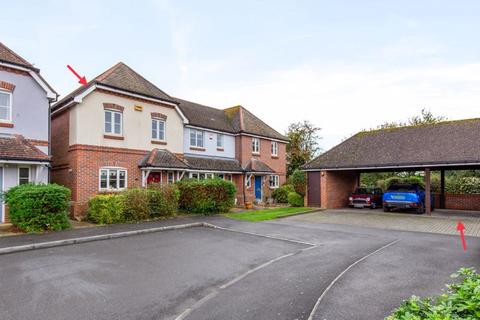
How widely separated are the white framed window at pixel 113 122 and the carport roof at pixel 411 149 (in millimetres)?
12853

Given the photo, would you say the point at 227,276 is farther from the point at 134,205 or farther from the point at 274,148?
the point at 274,148

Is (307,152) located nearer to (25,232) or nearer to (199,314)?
(25,232)

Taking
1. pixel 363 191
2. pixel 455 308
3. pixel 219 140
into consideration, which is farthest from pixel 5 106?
pixel 363 191

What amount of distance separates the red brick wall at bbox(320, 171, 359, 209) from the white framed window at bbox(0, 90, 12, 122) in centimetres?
1813

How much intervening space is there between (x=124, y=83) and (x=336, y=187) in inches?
628

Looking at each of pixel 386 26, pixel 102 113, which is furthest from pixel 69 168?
pixel 386 26

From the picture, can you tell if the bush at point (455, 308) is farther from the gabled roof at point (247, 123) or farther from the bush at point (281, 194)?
the bush at point (281, 194)

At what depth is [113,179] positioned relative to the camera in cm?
1648

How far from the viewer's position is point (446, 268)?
6930 millimetres

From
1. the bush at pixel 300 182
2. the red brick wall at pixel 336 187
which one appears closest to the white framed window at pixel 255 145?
the bush at pixel 300 182

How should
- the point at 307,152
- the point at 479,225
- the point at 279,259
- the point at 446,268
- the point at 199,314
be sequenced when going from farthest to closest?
the point at 307,152 < the point at 479,225 < the point at 279,259 < the point at 446,268 < the point at 199,314

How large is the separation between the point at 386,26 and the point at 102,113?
14126 millimetres

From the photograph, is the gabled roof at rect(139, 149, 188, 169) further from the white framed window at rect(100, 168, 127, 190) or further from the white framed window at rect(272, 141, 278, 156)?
the white framed window at rect(272, 141, 278, 156)

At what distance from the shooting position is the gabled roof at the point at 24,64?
44.7ft
